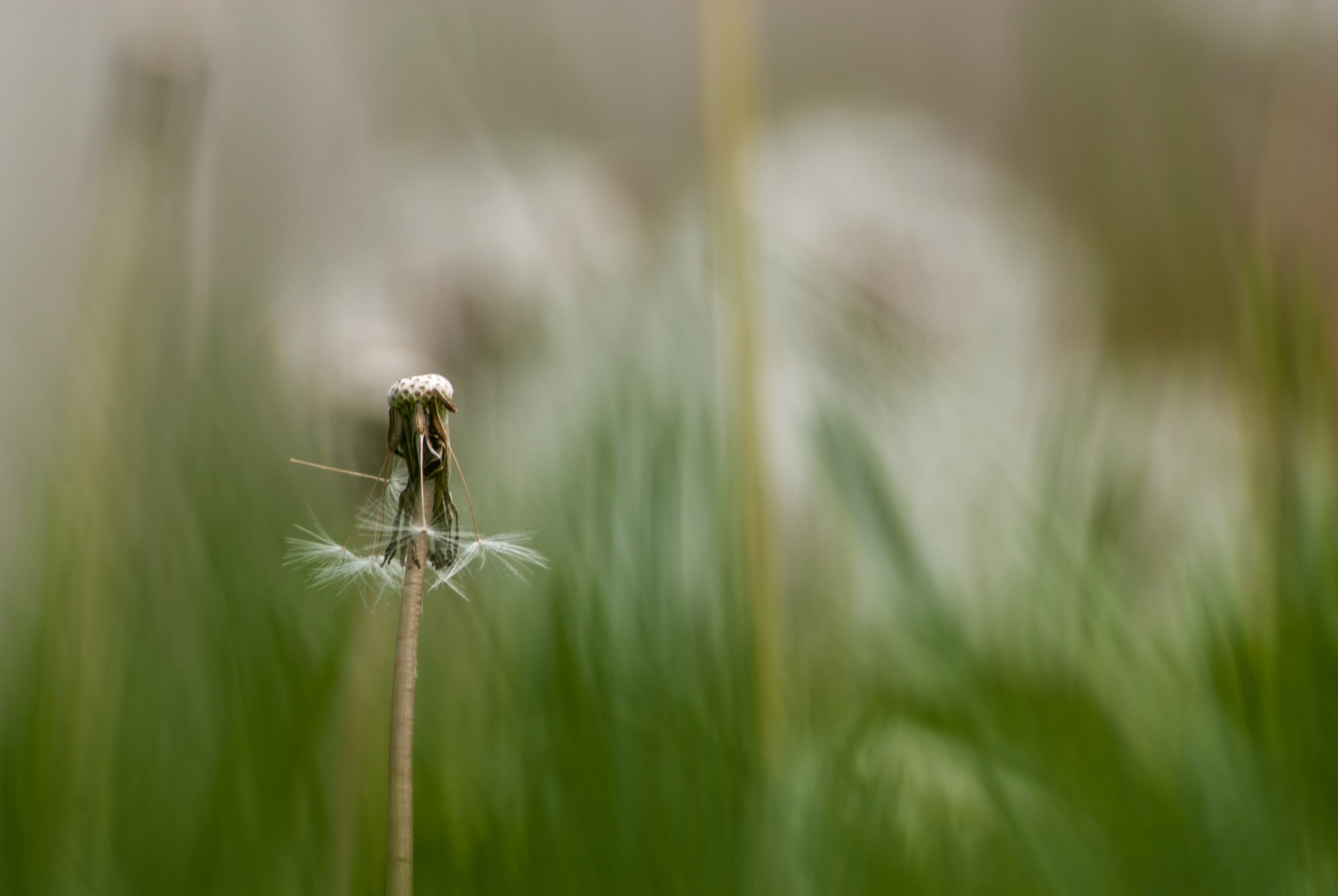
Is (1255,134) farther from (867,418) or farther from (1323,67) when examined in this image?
(867,418)

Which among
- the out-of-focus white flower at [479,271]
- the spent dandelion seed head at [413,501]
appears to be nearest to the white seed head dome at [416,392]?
the spent dandelion seed head at [413,501]

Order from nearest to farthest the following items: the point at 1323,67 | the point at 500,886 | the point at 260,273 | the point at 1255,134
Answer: the point at 500,886 → the point at 1323,67 → the point at 260,273 → the point at 1255,134

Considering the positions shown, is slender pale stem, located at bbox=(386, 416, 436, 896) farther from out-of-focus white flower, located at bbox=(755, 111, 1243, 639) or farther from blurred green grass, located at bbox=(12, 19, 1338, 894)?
out-of-focus white flower, located at bbox=(755, 111, 1243, 639)

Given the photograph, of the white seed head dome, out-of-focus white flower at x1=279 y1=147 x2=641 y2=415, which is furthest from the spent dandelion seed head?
out-of-focus white flower at x1=279 y1=147 x2=641 y2=415

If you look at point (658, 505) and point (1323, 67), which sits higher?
point (1323, 67)

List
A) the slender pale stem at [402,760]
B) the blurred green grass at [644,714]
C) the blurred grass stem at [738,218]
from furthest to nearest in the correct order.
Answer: the blurred grass stem at [738,218]
the blurred green grass at [644,714]
the slender pale stem at [402,760]

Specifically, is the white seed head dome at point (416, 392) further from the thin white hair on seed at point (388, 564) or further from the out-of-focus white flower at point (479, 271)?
the out-of-focus white flower at point (479, 271)

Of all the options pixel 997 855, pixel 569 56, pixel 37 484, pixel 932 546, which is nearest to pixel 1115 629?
pixel 997 855
